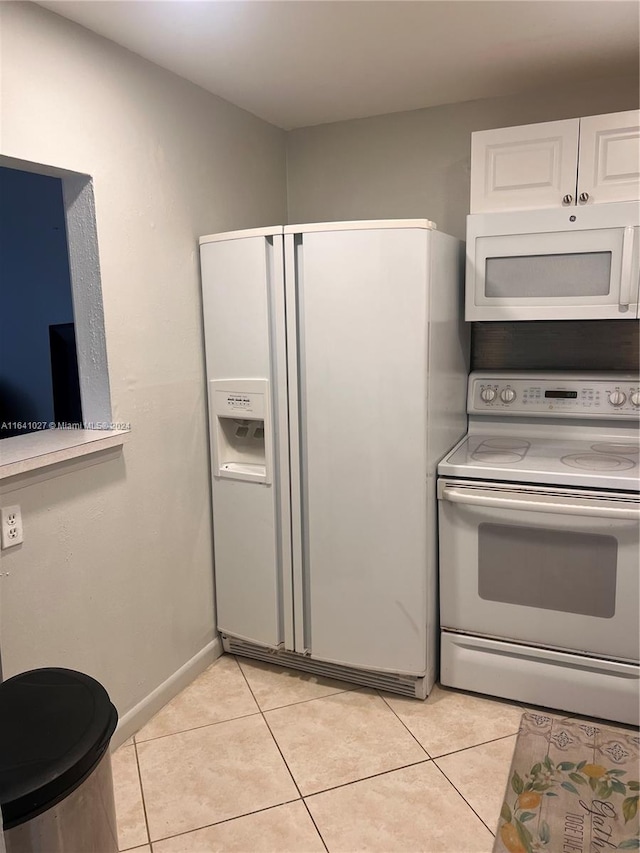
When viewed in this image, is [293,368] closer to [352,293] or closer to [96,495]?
[352,293]

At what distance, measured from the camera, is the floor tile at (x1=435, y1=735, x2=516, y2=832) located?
1.81m

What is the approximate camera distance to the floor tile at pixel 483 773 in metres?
1.81

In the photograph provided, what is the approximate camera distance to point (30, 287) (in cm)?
325

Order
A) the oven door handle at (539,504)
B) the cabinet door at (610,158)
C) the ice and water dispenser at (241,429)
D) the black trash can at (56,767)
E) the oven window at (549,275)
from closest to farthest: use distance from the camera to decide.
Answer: the black trash can at (56,767) < the oven door handle at (539,504) < the cabinet door at (610,158) < the oven window at (549,275) < the ice and water dispenser at (241,429)

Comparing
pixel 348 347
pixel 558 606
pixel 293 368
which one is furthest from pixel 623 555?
pixel 293 368

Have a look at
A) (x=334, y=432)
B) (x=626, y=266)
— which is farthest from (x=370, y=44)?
(x=334, y=432)

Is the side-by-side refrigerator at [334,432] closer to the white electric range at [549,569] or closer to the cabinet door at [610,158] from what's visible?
the white electric range at [549,569]

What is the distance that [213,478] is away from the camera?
250 cm

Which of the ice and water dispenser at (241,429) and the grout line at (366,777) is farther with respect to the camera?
the ice and water dispenser at (241,429)

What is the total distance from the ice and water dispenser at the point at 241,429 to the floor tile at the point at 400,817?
1.05 metres

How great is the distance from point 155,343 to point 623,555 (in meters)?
1.69

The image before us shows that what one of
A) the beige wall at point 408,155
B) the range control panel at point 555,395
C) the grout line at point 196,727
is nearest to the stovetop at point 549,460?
the range control panel at point 555,395

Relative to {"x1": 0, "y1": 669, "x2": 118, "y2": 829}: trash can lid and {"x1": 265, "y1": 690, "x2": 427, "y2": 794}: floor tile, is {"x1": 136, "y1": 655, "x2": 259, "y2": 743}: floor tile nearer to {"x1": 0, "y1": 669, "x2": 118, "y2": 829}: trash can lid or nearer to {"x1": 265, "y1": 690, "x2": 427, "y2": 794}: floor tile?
{"x1": 265, "y1": 690, "x2": 427, "y2": 794}: floor tile

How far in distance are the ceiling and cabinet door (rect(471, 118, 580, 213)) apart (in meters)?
0.23
